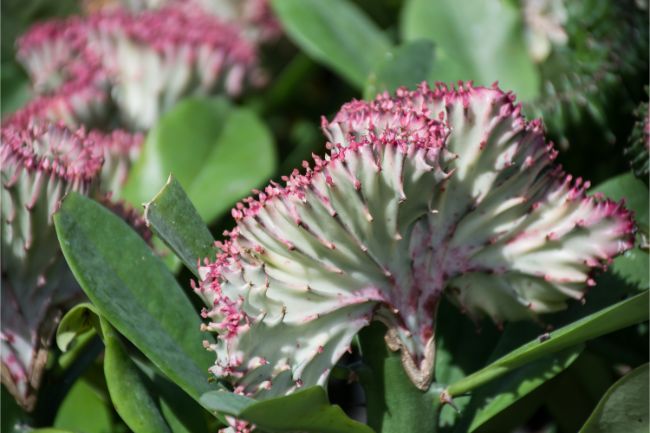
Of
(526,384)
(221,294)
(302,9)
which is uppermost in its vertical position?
(302,9)

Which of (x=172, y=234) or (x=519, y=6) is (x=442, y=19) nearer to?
(x=519, y=6)

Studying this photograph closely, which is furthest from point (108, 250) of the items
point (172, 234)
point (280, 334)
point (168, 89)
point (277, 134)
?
point (277, 134)

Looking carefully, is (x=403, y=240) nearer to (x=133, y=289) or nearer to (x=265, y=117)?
(x=133, y=289)

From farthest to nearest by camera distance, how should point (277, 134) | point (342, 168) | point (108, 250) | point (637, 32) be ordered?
point (277, 134) < point (637, 32) < point (108, 250) < point (342, 168)

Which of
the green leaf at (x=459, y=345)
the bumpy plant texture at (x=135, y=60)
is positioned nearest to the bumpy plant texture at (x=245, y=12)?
the bumpy plant texture at (x=135, y=60)

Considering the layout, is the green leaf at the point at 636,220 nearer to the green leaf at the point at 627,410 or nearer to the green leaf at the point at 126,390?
the green leaf at the point at 627,410

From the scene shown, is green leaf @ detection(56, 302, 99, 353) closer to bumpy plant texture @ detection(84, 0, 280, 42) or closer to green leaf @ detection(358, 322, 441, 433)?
green leaf @ detection(358, 322, 441, 433)
